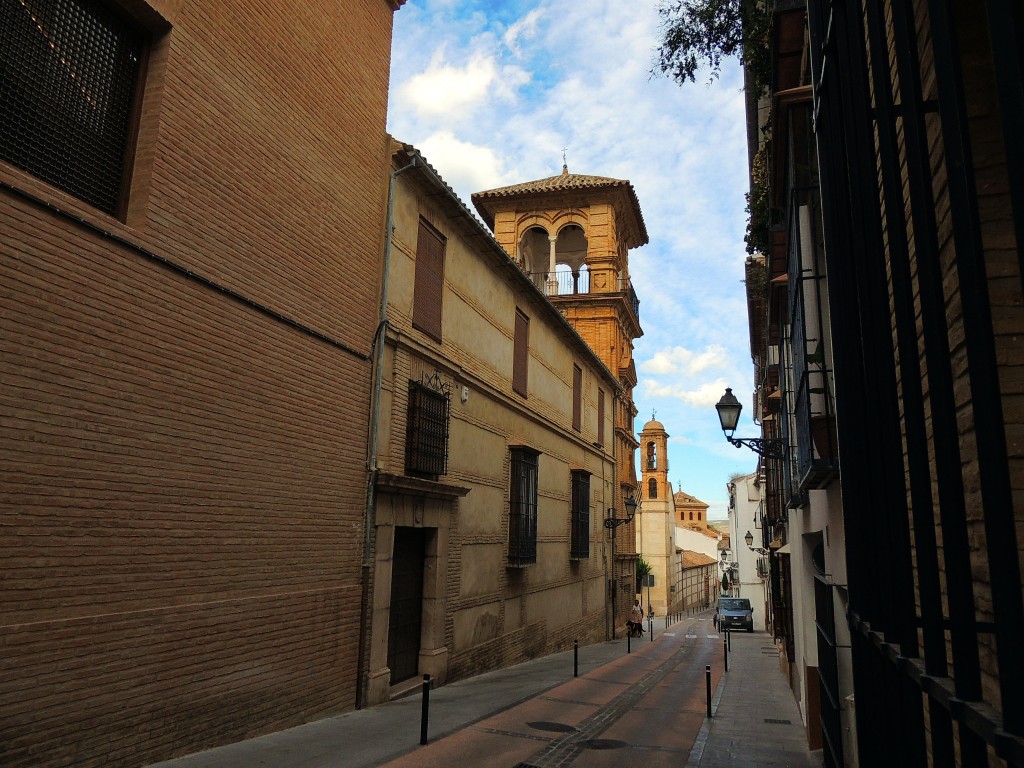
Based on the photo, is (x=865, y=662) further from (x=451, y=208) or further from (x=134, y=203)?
(x=451, y=208)

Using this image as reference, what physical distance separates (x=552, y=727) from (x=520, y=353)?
973 centimetres

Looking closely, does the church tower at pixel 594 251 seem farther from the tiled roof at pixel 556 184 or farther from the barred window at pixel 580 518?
the barred window at pixel 580 518

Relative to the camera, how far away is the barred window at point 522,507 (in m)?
16.8

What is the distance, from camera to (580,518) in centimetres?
2277

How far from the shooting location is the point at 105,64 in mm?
7340

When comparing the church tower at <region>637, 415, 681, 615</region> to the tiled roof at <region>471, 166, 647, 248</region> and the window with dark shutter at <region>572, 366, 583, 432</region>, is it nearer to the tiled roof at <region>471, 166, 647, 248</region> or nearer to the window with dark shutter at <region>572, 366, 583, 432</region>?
the tiled roof at <region>471, 166, 647, 248</region>

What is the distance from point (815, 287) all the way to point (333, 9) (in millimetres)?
8092

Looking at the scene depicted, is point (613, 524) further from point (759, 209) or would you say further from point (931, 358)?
point (931, 358)

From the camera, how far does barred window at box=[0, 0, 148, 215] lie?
21.0 ft

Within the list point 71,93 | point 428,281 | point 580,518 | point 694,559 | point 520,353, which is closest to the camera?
point 71,93

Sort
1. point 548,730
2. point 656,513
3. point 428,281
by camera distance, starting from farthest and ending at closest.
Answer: point 656,513 → point 428,281 → point 548,730

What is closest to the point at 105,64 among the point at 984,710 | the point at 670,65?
the point at 670,65

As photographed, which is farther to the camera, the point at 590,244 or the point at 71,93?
the point at 590,244

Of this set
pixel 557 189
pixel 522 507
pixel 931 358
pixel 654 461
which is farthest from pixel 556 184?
pixel 654 461
